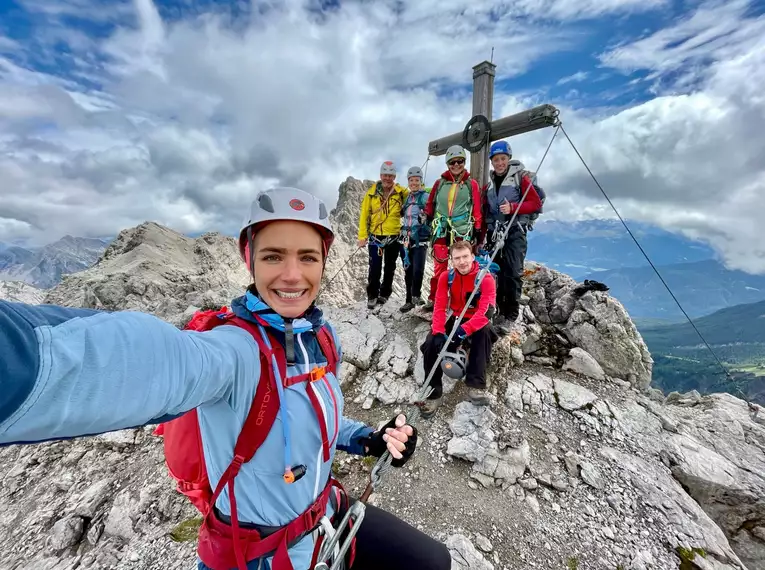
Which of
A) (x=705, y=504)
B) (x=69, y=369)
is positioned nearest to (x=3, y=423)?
(x=69, y=369)

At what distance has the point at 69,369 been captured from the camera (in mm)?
1078

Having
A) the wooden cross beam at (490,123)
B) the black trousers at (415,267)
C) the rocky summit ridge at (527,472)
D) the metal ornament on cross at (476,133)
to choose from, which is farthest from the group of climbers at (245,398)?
the metal ornament on cross at (476,133)

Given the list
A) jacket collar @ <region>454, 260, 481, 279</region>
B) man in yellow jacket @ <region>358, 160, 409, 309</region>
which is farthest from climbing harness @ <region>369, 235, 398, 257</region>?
jacket collar @ <region>454, 260, 481, 279</region>

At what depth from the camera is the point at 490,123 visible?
33.6 feet

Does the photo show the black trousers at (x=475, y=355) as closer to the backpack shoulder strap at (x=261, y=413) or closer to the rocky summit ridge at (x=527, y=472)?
the rocky summit ridge at (x=527, y=472)

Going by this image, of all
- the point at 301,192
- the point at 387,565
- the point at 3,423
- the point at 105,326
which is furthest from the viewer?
the point at 387,565

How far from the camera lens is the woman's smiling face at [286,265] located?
2301mm

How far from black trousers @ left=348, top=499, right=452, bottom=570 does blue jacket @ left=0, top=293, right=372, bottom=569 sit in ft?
2.60

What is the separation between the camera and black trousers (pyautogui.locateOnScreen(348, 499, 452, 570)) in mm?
2957

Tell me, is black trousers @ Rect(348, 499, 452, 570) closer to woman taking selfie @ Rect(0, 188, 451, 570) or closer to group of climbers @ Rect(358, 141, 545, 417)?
woman taking selfie @ Rect(0, 188, 451, 570)

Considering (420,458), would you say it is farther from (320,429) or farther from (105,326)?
(105,326)

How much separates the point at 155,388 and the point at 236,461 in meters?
0.92

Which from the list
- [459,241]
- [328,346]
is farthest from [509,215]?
[328,346]

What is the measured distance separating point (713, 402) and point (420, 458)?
7.69 metres
